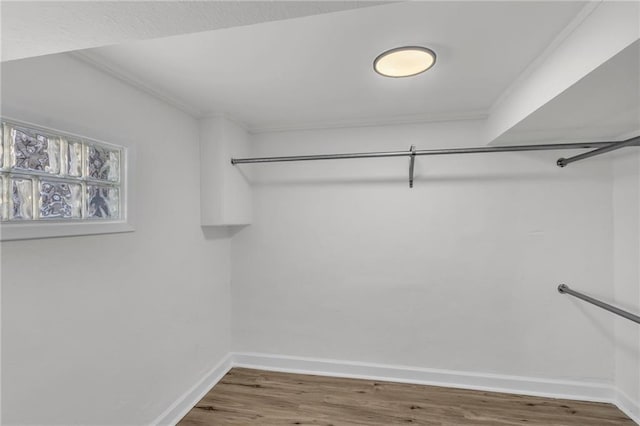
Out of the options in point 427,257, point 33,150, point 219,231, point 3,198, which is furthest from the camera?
point 219,231

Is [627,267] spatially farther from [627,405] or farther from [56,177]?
[56,177]

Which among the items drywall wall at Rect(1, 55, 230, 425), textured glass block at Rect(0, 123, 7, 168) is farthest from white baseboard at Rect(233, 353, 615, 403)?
textured glass block at Rect(0, 123, 7, 168)

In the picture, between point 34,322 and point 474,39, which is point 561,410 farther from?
point 34,322

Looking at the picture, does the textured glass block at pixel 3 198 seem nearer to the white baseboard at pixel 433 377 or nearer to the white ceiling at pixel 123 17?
the white ceiling at pixel 123 17

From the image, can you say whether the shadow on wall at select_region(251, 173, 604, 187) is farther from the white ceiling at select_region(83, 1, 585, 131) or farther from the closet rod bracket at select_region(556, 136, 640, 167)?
the white ceiling at select_region(83, 1, 585, 131)

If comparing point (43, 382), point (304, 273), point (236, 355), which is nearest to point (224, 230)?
point (304, 273)

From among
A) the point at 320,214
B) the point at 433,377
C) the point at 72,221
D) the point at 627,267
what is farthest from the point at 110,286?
the point at 627,267

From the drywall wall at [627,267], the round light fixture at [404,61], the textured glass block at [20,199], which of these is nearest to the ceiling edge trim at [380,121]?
the round light fixture at [404,61]

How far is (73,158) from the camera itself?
142 cm

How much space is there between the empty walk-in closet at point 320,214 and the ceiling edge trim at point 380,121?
0.02m

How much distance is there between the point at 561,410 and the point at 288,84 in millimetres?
2859

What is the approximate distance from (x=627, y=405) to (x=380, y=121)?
2651 millimetres

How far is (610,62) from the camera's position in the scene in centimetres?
106

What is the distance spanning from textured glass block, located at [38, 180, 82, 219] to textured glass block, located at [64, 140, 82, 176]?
6 centimetres
